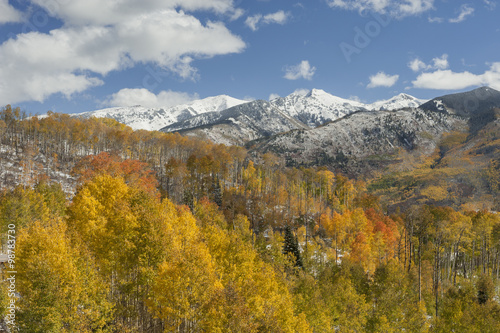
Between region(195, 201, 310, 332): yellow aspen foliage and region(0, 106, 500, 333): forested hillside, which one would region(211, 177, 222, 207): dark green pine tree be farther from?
region(195, 201, 310, 332): yellow aspen foliage

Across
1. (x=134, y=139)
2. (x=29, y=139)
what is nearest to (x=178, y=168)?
(x=134, y=139)

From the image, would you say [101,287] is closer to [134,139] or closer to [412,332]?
[412,332]

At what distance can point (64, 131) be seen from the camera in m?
122

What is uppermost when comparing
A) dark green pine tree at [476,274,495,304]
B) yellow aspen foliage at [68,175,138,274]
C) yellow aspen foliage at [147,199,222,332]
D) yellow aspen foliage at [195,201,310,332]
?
yellow aspen foliage at [68,175,138,274]

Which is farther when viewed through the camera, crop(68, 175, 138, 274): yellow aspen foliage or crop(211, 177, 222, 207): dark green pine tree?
crop(211, 177, 222, 207): dark green pine tree

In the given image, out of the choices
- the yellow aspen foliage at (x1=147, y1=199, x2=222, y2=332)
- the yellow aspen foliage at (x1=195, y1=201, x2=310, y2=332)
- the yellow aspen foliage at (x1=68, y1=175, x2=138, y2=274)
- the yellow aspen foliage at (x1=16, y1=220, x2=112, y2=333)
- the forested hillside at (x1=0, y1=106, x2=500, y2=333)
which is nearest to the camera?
the yellow aspen foliage at (x1=16, y1=220, x2=112, y2=333)

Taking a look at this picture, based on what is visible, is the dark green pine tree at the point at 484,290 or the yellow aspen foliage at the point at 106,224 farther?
the dark green pine tree at the point at 484,290

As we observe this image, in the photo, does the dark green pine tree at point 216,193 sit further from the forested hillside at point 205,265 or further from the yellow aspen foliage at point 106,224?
the yellow aspen foliage at point 106,224

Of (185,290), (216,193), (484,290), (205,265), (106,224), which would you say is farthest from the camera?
(216,193)

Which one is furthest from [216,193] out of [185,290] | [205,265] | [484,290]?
[185,290]

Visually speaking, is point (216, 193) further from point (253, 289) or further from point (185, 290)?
point (185, 290)

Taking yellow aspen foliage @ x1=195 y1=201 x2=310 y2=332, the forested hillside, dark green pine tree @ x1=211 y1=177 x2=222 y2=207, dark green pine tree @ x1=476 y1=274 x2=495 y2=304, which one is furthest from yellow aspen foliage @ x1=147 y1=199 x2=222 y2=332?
dark green pine tree @ x1=211 y1=177 x2=222 y2=207

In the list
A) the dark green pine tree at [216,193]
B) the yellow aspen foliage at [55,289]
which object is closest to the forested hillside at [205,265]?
the yellow aspen foliage at [55,289]

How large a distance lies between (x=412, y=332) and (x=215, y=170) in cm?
7623
